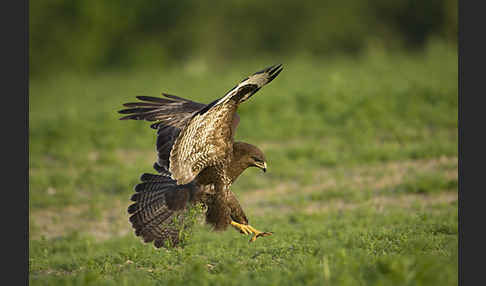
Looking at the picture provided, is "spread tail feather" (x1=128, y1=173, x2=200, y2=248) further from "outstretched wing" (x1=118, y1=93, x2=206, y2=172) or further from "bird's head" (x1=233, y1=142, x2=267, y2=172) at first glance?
"bird's head" (x1=233, y1=142, x2=267, y2=172)

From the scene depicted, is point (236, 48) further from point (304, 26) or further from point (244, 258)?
point (244, 258)

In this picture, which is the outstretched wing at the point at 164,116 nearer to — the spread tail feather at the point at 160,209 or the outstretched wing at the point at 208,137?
the spread tail feather at the point at 160,209

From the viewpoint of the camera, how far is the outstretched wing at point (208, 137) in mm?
5193

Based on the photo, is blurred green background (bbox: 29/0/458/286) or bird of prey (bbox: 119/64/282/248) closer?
blurred green background (bbox: 29/0/458/286)

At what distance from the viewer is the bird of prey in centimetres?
552

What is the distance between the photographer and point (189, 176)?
221 inches

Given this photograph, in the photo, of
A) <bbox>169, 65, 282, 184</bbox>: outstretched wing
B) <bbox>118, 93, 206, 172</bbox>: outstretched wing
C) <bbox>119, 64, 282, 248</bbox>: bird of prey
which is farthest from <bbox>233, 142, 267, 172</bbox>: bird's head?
<bbox>118, 93, 206, 172</bbox>: outstretched wing

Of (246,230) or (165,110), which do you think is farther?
(165,110)

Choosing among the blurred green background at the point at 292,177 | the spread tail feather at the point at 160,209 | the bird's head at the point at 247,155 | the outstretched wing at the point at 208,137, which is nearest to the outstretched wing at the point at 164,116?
the spread tail feather at the point at 160,209

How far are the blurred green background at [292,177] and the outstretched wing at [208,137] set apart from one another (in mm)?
907

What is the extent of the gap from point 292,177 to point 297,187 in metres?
0.39

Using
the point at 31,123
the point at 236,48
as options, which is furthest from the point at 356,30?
the point at 31,123

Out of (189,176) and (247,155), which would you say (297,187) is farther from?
(189,176)

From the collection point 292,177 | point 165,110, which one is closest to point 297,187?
point 292,177
